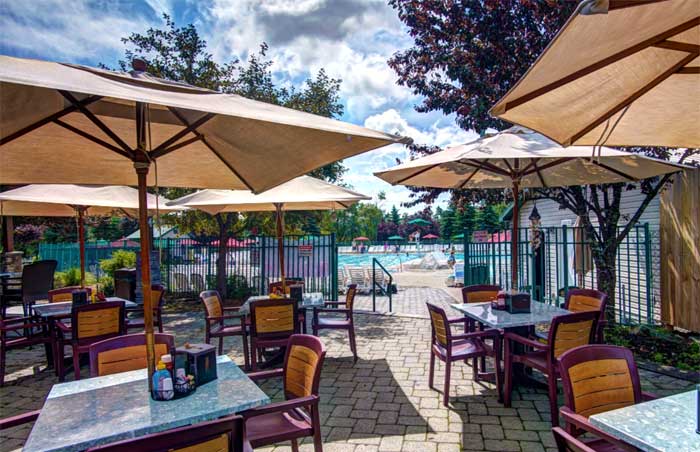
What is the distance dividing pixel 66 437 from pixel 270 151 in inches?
79.9

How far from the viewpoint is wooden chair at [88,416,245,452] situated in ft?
4.75

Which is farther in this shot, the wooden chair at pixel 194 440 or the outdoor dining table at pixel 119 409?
the outdoor dining table at pixel 119 409

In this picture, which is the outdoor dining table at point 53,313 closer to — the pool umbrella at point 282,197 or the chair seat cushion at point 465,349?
the pool umbrella at point 282,197

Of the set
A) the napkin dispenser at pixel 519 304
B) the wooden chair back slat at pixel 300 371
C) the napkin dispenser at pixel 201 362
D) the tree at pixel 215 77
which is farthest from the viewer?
the tree at pixel 215 77

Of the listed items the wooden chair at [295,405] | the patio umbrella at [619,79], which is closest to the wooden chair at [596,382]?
the wooden chair at [295,405]

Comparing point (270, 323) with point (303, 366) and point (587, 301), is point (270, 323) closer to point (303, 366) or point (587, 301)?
point (303, 366)

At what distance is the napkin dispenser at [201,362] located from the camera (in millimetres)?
2280

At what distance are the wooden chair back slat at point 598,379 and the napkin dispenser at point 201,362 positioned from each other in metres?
2.04

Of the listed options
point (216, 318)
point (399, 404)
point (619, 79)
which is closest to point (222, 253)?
point (216, 318)

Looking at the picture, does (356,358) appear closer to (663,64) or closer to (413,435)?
(413,435)

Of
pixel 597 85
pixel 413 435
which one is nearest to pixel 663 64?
pixel 597 85

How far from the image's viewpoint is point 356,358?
5.14 m

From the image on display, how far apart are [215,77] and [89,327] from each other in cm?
717

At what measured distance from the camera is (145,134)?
259 centimetres
